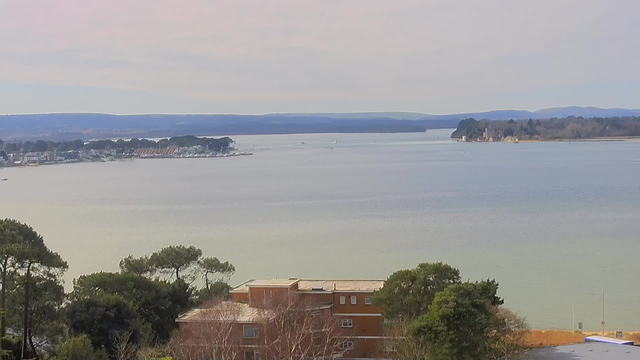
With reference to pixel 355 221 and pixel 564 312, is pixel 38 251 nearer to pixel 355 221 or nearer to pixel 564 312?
pixel 564 312

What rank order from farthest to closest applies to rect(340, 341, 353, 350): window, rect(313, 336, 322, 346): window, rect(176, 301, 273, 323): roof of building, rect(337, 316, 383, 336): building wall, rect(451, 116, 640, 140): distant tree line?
rect(451, 116, 640, 140): distant tree line → rect(337, 316, 383, 336): building wall → rect(340, 341, 353, 350): window → rect(313, 336, 322, 346): window → rect(176, 301, 273, 323): roof of building

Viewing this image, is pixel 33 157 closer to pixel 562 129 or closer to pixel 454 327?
pixel 562 129

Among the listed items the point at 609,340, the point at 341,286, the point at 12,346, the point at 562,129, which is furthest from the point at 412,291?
the point at 562,129

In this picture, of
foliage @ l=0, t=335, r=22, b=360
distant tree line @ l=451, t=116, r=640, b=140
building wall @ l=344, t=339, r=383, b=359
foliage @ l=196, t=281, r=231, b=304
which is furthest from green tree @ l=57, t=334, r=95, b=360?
distant tree line @ l=451, t=116, r=640, b=140

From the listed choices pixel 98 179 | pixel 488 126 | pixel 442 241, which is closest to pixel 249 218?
pixel 442 241

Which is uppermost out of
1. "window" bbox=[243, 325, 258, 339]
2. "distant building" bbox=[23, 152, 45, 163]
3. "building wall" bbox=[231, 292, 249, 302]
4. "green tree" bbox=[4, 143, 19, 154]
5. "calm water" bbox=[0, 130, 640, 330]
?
"building wall" bbox=[231, 292, 249, 302]

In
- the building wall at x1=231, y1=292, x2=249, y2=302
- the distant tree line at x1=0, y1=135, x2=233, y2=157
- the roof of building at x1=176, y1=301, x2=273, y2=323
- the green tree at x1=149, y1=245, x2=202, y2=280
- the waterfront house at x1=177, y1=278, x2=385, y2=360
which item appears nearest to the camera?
the roof of building at x1=176, y1=301, x2=273, y2=323

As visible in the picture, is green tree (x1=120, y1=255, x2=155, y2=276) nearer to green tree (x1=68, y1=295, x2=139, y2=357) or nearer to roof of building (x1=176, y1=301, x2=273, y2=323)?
roof of building (x1=176, y1=301, x2=273, y2=323)
